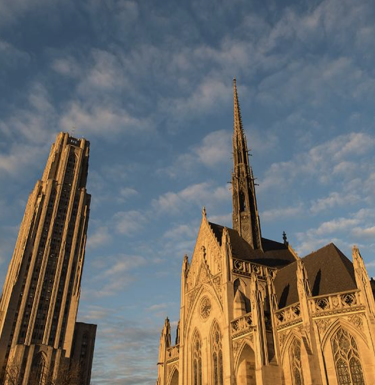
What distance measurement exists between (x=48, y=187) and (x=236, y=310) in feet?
219

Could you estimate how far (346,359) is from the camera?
24703 millimetres

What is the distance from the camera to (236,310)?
33344mm

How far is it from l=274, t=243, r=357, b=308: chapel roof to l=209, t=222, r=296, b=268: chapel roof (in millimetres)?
3421

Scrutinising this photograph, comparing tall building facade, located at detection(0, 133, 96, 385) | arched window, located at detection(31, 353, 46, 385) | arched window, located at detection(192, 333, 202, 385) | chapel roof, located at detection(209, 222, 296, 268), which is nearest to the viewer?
arched window, located at detection(192, 333, 202, 385)

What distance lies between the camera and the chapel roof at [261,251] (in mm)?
39688

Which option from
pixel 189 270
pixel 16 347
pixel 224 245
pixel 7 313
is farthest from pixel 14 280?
pixel 224 245

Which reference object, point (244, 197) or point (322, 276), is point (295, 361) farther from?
point (244, 197)

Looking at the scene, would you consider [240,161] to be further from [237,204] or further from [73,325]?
[73,325]

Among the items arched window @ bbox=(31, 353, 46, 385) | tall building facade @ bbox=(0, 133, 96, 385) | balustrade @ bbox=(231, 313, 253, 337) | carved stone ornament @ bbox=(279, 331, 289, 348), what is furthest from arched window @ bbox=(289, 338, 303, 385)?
arched window @ bbox=(31, 353, 46, 385)

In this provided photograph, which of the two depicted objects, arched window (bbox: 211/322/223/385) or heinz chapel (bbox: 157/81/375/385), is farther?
arched window (bbox: 211/322/223/385)

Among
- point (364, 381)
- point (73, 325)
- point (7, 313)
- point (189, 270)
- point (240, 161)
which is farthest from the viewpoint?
point (73, 325)

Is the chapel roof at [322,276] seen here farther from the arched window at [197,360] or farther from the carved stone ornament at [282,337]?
the arched window at [197,360]

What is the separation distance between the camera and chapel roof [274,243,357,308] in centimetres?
2869

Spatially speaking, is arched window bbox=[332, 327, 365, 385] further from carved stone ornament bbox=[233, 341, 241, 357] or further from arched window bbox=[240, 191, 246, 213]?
arched window bbox=[240, 191, 246, 213]
